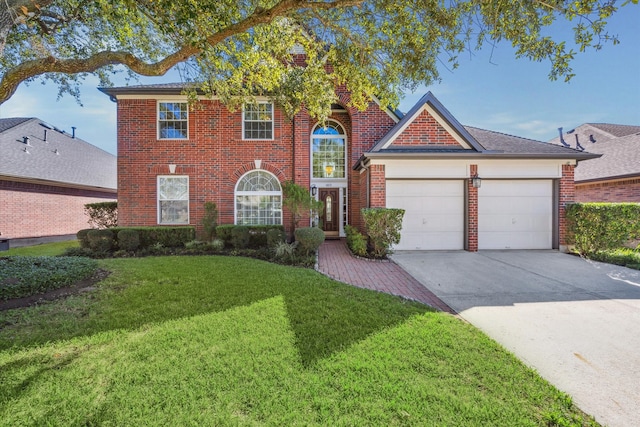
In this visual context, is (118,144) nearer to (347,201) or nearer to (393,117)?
(347,201)

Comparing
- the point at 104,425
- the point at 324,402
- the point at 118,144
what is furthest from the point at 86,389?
the point at 118,144

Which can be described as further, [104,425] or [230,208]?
[230,208]

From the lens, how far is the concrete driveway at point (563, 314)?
2686 mm

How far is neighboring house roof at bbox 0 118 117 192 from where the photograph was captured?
12555 millimetres

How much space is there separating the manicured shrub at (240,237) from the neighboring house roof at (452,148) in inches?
202

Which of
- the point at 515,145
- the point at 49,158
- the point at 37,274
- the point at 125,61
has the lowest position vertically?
the point at 37,274

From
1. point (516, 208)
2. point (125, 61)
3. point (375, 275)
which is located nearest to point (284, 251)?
point (375, 275)

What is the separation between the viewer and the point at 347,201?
493 inches

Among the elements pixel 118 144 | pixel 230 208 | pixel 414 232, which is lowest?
pixel 414 232

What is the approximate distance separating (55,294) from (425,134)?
10888mm

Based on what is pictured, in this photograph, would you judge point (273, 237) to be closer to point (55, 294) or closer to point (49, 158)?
point (55, 294)

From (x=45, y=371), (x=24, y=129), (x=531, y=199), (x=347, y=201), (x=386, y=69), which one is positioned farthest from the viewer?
(x=24, y=129)

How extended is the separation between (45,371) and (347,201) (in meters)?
10.8

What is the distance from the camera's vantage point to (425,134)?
32.1 ft
